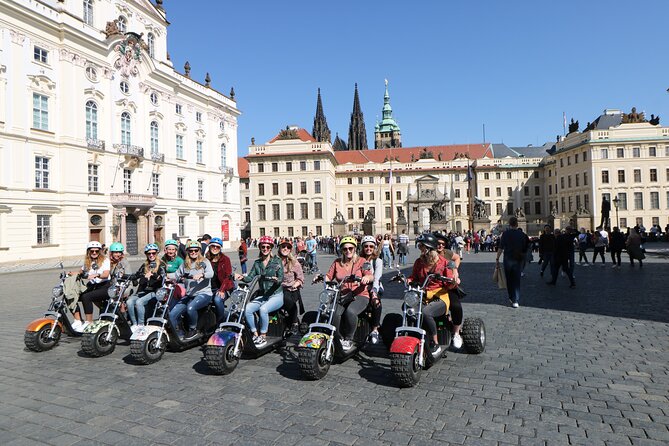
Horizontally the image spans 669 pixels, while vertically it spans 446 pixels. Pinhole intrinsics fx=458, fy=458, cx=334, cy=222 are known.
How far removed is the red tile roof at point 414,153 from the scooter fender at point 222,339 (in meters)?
76.0

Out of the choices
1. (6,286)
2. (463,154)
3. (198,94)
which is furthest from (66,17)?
(463,154)

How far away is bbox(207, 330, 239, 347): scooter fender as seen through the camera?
5.56 m

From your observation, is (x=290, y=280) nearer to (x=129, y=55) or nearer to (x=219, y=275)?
(x=219, y=275)

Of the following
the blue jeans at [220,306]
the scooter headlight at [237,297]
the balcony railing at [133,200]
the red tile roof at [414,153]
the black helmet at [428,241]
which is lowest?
the blue jeans at [220,306]

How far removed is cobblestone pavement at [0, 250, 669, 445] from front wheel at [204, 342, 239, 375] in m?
0.15

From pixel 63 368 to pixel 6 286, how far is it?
13747 millimetres

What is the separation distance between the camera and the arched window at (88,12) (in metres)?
32.1

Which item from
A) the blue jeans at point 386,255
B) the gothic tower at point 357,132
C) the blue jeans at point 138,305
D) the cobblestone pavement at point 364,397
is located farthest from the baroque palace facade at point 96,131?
the gothic tower at point 357,132

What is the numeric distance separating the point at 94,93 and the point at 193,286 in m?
30.6

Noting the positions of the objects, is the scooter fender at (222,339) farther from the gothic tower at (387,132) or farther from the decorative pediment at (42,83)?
the gothic tower at (387,132)

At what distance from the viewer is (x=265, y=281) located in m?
6.50

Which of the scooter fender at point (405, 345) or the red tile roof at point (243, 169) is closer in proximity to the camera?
the scooter fender at point (405, 345)

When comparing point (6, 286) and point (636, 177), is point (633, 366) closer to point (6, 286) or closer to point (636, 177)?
point (6, 286)

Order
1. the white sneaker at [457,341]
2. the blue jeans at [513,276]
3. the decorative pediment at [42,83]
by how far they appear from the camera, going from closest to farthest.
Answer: the white sneaker at [457,341]
the blue jeans at [513,276]
the decorative pediment at [42,83]
